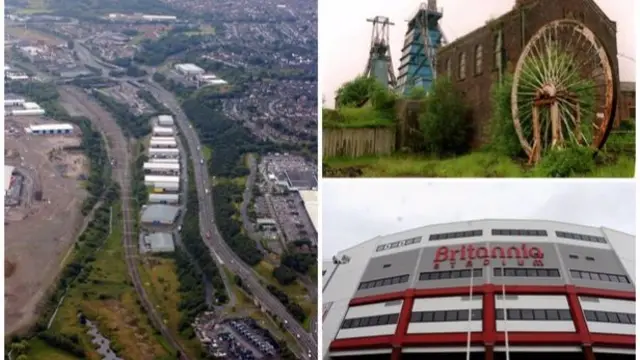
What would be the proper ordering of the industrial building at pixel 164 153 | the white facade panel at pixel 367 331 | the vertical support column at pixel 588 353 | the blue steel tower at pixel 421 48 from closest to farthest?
the vertical support column at pixel 588 353 → the white facade panel at pixel 367 331 → the blue steel tower at pixel 421 48 → the industrial building at pixel 164 153

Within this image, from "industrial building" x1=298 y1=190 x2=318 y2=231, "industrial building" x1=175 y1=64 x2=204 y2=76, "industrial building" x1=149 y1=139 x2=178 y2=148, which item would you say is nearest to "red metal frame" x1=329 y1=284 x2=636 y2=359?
"industrial building" x1=298 y1=190 x2=318 y2=231

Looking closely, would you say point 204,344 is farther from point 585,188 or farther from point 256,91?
point 585,188

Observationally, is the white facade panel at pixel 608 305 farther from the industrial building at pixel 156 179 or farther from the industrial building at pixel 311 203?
the industrial building at pixel 156 179

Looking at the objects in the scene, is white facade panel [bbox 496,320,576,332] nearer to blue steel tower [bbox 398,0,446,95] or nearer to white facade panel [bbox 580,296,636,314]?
white facade panel [bbox 580,296,636,314]

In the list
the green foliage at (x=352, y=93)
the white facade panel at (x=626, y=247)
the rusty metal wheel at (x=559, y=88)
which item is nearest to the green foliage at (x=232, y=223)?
the green foliage at (x=352, y=93)

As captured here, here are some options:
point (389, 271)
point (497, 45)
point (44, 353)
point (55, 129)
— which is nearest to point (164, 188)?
point (55, 129)
